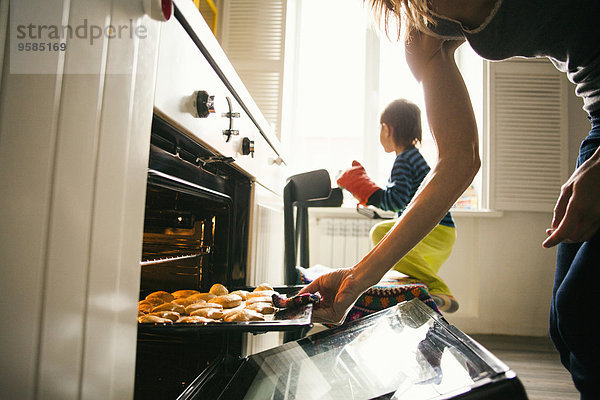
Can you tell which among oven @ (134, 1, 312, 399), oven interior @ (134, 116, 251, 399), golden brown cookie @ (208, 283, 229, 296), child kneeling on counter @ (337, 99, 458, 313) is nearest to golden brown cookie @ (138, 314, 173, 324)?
oven @ (134, 1, 312, 399)

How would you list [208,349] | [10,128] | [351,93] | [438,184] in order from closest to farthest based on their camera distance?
[10,128] → [438,184] → [208,349] → [351,93]

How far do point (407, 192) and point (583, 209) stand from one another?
4.14 feet

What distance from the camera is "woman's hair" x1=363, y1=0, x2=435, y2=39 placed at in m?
0.66

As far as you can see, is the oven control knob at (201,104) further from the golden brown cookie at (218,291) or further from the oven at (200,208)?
the golden brown cookie at (218,291)

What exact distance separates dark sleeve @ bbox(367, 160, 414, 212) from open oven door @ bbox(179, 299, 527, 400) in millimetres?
994

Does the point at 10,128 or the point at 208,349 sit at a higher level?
the point at 10,128

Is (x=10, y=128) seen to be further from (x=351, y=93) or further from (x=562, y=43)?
(x=351, y=93)

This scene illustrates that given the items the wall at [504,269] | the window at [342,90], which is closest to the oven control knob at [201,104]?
the wall at [504,269]

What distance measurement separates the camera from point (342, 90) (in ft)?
10.5

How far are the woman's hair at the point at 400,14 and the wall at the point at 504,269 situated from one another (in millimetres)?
2031

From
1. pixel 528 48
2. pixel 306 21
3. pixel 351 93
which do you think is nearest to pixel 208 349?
pixel 528 48

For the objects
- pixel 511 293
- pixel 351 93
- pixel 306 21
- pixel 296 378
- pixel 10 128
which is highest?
pixel 306 21

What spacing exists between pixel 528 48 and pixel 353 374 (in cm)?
58

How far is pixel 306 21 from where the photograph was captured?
3.29 meters
